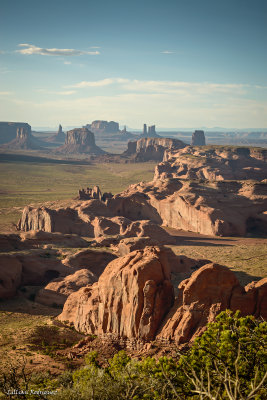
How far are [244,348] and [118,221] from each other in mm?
55361

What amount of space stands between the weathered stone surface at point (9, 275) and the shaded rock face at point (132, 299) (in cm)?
1434

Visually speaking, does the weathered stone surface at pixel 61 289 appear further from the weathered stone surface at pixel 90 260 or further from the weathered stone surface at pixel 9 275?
the weathered stone surface at pixel 90 260

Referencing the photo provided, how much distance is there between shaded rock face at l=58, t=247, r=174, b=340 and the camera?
2617 centimetres

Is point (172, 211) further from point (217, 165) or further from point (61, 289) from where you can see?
point (217, 165)

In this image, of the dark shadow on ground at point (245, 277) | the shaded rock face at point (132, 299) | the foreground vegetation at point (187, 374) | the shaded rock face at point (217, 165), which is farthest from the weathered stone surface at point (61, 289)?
the shaded rock face at point (217, 165)

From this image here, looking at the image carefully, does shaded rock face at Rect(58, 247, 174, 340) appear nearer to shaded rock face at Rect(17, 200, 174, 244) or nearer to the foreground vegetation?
the foreground vegetation

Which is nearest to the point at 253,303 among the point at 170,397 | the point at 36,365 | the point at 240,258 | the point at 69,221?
the point at 170,397

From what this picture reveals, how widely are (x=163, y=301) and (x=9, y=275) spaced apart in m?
22.7

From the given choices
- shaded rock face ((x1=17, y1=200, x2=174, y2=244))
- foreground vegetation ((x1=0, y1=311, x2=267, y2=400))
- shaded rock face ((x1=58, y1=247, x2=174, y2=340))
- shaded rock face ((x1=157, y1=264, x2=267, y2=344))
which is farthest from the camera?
shaded rock face ((x1=17, y1=200, x2=174, y2=244))

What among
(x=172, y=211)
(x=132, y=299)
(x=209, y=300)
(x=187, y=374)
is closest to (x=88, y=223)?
(x=172, y=211)

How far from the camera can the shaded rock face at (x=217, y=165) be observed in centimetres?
13588

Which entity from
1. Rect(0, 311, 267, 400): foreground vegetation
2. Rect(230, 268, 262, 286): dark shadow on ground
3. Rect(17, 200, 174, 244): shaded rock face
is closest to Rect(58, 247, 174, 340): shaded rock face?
Rect(0, 311, 267, 400): foreground vegetation

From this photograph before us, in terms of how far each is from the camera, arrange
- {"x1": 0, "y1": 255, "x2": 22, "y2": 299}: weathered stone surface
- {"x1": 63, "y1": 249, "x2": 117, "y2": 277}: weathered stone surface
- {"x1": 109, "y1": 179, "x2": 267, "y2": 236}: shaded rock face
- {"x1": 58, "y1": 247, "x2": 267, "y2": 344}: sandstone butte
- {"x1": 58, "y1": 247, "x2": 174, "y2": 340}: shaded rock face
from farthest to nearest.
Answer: {"x1": 109, "y1": 179, "x2": 267, "y2": 236}: shaded rock face → {"x1": 63, "y1": 249, "x2": 117, "y2": 277}: weathered stone surface → {"x1": 0, "y1": 255, "x2": 22, "y2": 299}: weathered stone surface → {"x1": 58, "y1": 247, "x2": 174, "y2": 340}: shaded rock face → {"x1": 58, "y1": 247, "x2": 267, "y2": 344}: sandstone butte

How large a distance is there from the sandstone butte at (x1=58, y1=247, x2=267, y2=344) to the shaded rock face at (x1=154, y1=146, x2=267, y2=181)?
102499mm
